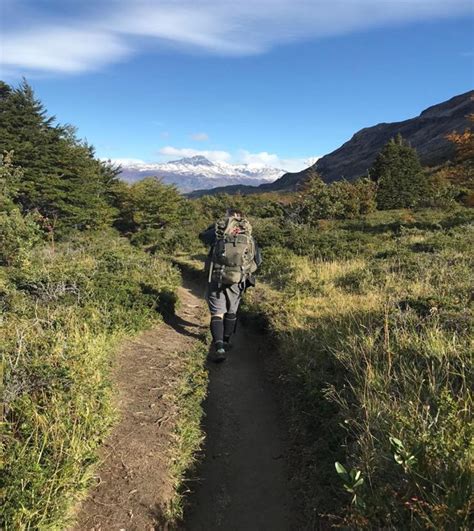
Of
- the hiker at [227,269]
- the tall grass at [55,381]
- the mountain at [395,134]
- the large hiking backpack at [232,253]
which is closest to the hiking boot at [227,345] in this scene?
the hiker at [227,269]

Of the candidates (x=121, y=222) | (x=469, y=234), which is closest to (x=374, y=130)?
(x=121, y=222)

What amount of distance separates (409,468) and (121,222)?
3238 centimetres

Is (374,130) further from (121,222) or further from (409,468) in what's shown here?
(409,468)

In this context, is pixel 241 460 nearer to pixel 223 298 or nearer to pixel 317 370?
pixel 317 370

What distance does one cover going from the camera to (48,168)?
2678cm

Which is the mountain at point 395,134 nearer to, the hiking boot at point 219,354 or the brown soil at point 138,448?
the hiking boot at point 219,354

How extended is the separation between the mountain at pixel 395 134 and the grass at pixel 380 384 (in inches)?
3720

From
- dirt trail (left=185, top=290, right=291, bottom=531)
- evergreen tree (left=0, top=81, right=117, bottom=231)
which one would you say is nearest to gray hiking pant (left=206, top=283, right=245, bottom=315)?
dirt trail (left=185, top=290, right=291, bottom=531)

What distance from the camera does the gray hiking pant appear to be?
7.49m

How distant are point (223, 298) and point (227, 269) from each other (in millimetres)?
599

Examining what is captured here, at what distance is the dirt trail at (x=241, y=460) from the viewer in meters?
3.84

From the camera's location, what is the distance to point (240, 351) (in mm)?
7836

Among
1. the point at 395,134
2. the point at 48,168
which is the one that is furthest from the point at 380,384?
the point at 395,134

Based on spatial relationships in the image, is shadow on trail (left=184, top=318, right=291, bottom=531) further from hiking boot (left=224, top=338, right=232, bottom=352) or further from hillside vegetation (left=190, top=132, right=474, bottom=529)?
hiking boot (left=224, top=338, right=232, bottom=352)
